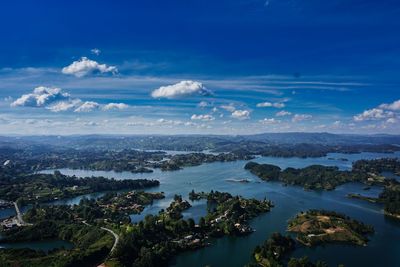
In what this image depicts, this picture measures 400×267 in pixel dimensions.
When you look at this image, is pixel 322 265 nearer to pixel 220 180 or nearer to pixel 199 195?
pixel 199 195

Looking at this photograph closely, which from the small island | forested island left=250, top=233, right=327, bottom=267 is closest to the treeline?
the small island

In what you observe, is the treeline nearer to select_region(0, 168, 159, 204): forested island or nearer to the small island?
select_region(0, 168, 159, 204): forested island

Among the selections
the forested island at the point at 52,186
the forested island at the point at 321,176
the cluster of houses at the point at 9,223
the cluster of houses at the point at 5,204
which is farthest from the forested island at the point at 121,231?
the forested island at the point at 321,176

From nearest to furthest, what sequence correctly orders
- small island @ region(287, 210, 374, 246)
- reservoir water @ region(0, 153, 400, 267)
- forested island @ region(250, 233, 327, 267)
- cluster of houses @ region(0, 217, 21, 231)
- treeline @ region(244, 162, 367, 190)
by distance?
forested island @ region(250, 233, 327, 267)
reservoir water @ region(0, 153, 400, 267)
small island @ region(287, 210, 374, 246)
cluster of houses @ region(0, 217, 21, 231)
treeline @ region(244, 162, 367, 190)

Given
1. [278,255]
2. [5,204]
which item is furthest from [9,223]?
[278,255]

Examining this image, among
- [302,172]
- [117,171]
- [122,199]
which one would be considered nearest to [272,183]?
[302,172]

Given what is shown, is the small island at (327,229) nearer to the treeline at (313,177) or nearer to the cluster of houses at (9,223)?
the treeline at (313,177)
